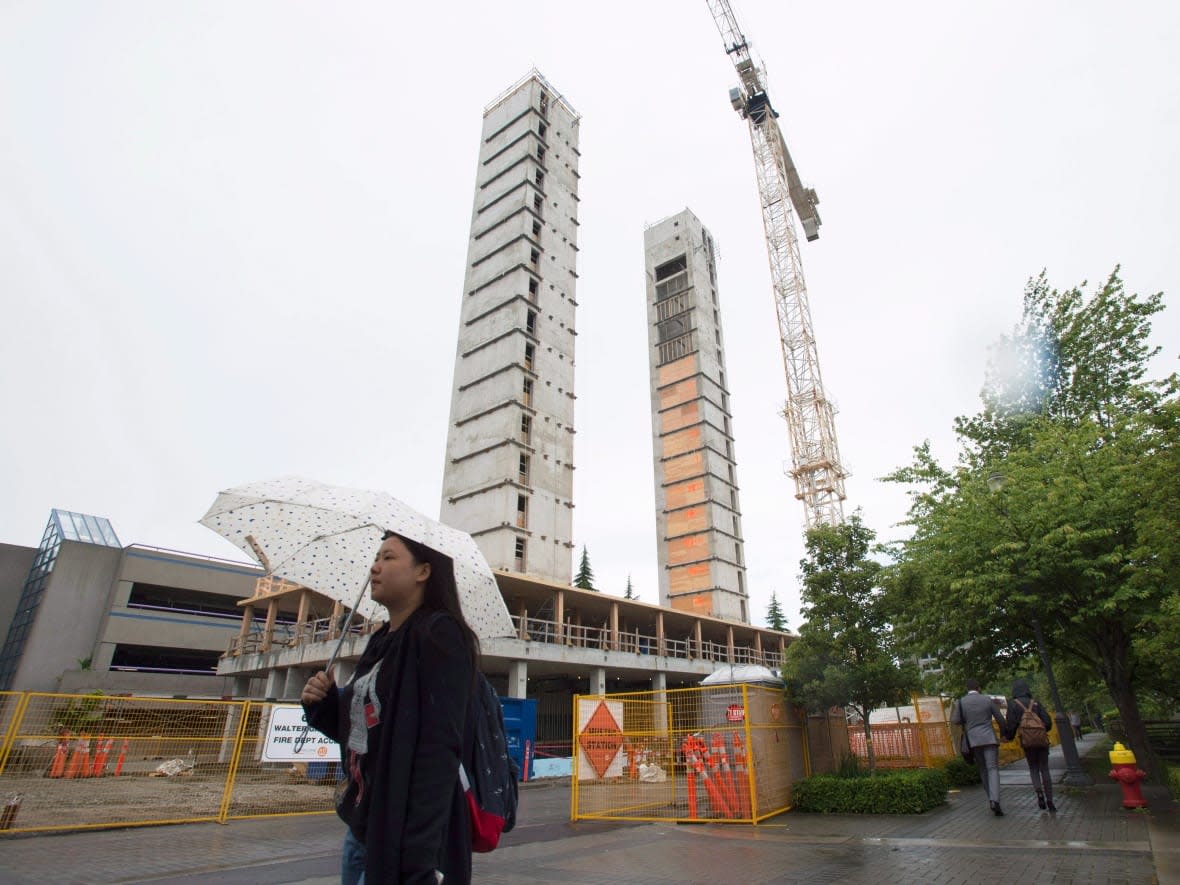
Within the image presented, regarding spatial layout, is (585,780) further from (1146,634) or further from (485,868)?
(1146,634)

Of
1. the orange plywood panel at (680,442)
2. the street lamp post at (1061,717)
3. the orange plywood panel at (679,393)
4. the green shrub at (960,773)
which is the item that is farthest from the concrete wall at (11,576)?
the street lamp post at (1061,717)

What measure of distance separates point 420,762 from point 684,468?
5662 centimetres

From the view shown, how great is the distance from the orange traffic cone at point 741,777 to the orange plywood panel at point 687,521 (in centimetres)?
4518

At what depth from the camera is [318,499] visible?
3.63 m

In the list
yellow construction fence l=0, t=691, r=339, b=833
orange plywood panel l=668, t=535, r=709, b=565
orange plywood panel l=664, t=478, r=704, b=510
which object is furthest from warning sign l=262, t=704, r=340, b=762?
orange plywood panel l=664, t=478, r=704, b=510

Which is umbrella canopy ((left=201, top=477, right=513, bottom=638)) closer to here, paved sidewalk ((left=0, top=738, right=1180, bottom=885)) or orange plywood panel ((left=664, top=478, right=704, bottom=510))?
paved sidewalk ((left=0, top=738, right=1180, bottom=885))

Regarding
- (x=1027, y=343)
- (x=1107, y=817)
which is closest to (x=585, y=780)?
(x=1107, y=817)

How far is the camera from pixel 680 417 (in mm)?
60250

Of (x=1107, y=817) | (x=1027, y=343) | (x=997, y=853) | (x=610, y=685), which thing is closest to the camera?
(x=997, y=853)

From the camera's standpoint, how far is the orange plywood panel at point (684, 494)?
185ft

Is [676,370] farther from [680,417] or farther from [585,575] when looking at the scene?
[585,575]

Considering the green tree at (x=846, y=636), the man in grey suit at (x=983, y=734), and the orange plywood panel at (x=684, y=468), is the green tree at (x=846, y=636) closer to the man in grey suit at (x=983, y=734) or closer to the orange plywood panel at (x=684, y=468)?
the man in grey suit at (x=983, y=734)

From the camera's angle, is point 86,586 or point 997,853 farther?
point 86,586

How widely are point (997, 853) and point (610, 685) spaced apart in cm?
3280
